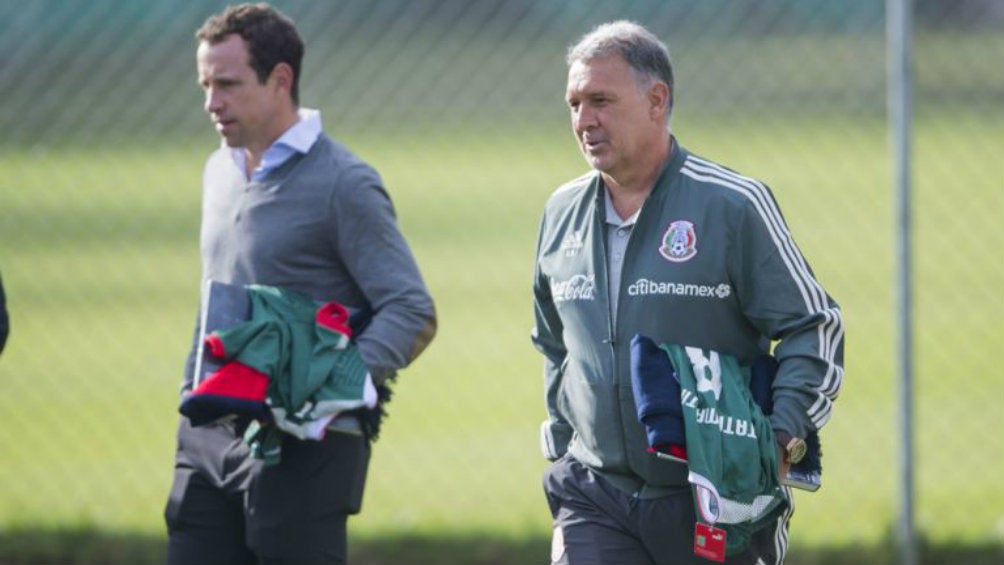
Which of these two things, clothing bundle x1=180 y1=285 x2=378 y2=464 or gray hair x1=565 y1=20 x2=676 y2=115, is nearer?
gray hair x1=565 y1=20 x2=676 y2=115

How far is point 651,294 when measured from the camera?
14.7 ft

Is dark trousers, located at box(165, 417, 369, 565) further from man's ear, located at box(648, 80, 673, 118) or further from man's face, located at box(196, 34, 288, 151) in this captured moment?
man's ear, located at box(648, 80, 673, 118)

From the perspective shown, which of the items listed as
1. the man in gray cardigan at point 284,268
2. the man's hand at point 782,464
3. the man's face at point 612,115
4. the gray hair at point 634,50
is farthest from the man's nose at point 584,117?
the man's hand at point 782,464

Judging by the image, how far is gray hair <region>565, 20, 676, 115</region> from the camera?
4.54 m

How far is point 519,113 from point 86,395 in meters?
3.80

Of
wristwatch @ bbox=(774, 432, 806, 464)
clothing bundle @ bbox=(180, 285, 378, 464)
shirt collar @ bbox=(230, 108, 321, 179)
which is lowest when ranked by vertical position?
wristwatch @ bbox=(774, 432, 806, 464)

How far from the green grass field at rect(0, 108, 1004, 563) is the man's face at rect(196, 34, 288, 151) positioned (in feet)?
9.14

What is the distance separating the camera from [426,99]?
→ 8.78 metres

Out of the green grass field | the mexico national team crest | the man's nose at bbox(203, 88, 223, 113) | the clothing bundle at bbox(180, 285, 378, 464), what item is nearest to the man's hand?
the mexico national team crest

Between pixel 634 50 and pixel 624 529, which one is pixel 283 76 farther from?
pixel 624 529

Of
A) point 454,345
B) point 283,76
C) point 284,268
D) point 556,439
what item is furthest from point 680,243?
point 454,345

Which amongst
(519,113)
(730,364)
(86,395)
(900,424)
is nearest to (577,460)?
(730,364)

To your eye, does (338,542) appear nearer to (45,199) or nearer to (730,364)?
(730,364)

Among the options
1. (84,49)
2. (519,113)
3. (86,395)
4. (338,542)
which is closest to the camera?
(338,542)
